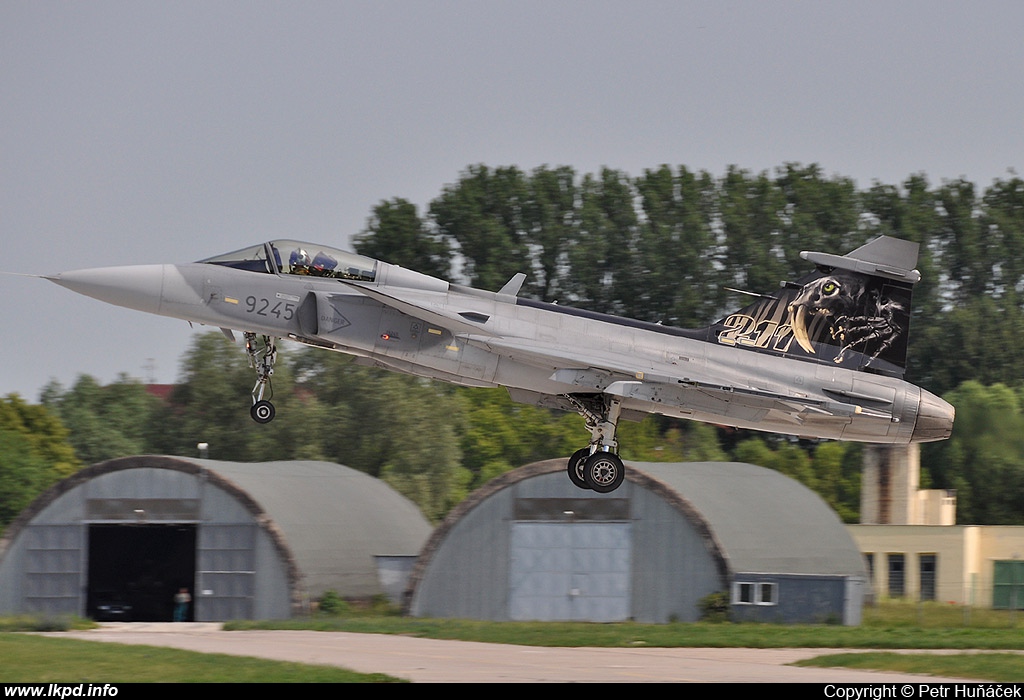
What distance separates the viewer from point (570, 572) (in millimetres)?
35375

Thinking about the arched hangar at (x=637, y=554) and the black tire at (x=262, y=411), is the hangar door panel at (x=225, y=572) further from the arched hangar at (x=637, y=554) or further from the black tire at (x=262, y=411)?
the black tire at (x=262, y=411)

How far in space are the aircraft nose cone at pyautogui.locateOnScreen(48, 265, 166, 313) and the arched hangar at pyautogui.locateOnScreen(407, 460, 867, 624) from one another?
16.0m

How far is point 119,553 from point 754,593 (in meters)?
17.5

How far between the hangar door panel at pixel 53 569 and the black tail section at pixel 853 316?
2203cm

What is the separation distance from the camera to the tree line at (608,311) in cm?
5456

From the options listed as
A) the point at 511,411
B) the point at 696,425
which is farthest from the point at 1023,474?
the point at 511,411

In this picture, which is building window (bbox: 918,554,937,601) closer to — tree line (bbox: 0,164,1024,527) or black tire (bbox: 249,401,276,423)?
tree line (bbox: 0,164,1024,527)

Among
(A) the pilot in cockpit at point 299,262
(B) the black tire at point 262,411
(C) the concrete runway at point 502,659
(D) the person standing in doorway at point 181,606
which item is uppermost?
(A) the pilot in cockpit at point 299,262

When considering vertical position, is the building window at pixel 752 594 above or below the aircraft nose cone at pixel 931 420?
below

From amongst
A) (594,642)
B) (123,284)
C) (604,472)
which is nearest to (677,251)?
(594,642)

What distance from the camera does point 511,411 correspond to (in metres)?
60.3

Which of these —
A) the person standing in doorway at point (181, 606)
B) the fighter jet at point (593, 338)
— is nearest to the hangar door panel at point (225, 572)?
the person standing in doorway at point (181, 606)

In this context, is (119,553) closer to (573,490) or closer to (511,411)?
(573,490)

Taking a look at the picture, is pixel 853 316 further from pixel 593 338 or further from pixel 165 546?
pixel 165 546
